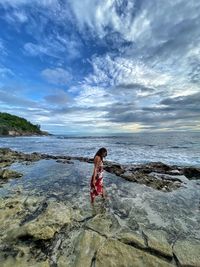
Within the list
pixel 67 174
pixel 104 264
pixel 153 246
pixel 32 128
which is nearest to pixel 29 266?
pixel 104 264

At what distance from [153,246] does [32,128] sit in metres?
134

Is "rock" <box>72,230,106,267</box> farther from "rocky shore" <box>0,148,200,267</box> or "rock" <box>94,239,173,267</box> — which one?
"rock" <box>94,239,173,267</box>

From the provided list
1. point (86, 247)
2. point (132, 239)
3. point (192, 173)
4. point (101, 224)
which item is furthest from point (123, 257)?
point (192, 173)

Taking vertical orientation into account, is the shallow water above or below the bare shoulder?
below

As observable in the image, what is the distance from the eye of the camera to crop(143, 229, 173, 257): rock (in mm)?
4839

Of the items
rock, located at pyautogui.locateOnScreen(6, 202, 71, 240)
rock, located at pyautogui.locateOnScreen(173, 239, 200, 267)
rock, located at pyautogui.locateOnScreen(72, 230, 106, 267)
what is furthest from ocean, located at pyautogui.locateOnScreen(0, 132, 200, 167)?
rock, located at pyautogui.locateOnScreen(72, 230, 106, 267)

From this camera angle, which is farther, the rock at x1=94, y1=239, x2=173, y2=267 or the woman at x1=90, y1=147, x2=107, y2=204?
the woman at x1=90, y1=147, x2=107, y2=204

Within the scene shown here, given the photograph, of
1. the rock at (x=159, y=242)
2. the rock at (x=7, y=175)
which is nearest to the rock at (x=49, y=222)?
the rock at (x=159, y=242)

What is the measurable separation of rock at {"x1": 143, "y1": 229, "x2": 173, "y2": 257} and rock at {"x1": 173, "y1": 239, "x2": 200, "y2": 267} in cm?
18

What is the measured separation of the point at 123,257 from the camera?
182 inches

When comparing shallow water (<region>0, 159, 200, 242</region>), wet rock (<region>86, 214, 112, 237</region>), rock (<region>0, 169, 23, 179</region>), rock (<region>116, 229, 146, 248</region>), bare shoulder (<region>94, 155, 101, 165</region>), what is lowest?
shallow water (<region>0, 159, 200, 242</region>)

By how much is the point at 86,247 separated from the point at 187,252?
2.34 meters

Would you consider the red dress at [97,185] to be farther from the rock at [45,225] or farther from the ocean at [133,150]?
the ocean at [133,150]

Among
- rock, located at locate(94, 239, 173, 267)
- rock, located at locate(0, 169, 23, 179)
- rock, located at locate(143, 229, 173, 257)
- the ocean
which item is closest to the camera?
rock, located at locate(94, 239, 173, 267)
